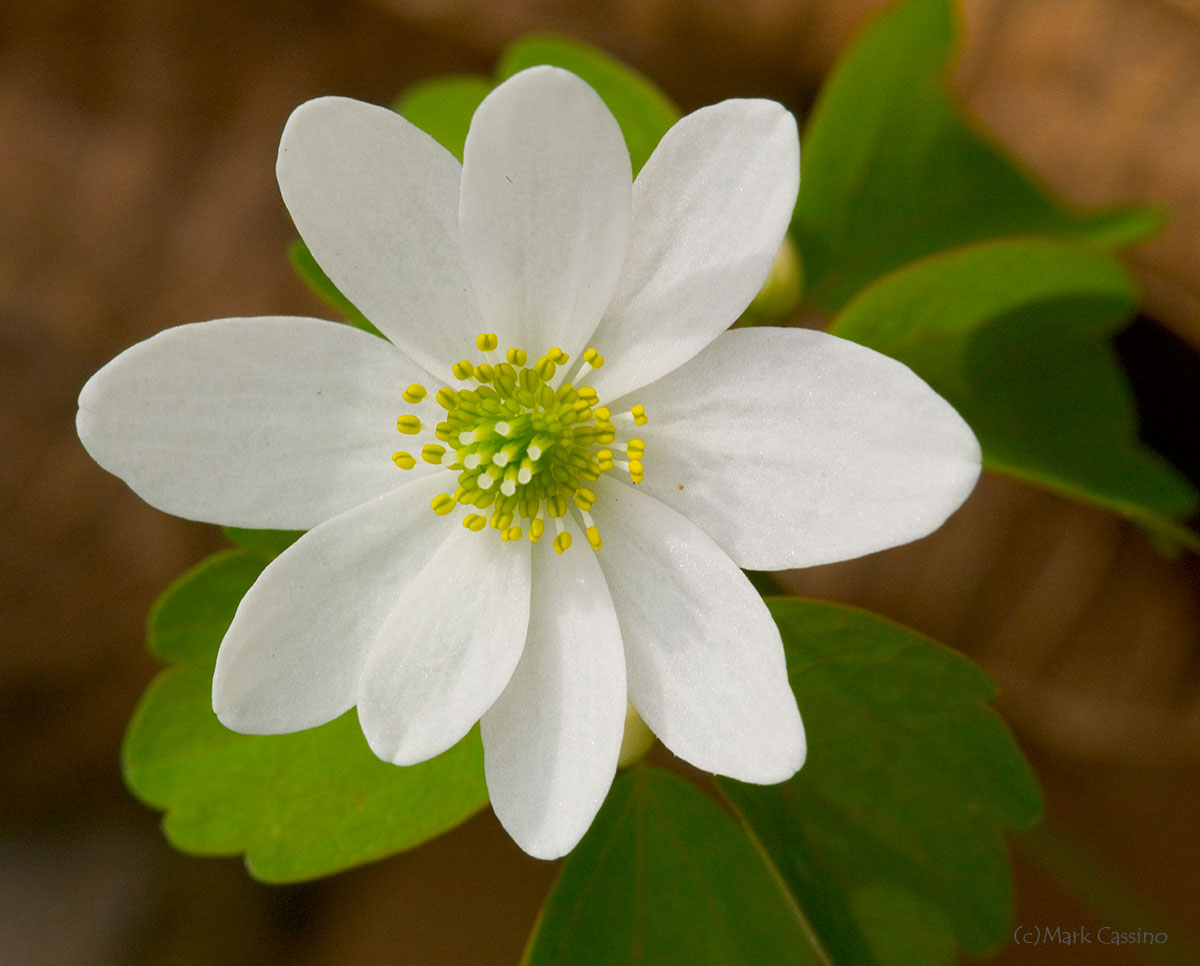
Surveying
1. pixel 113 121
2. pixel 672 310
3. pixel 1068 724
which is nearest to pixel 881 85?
pixel 672 310

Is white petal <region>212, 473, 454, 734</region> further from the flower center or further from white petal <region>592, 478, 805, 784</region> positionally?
white petal <region>592, 478, 805, 784</region>

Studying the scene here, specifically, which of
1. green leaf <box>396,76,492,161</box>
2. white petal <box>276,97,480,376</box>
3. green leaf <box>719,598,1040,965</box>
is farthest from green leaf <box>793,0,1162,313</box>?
white petal <box>276,97,480,376</box>

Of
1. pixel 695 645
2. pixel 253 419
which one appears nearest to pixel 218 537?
pixel 253 419

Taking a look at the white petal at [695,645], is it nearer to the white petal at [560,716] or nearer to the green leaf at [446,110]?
the white petal at [560,716]

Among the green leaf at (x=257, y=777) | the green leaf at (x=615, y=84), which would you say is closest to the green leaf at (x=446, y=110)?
the green leaf at (x=615, y=84)

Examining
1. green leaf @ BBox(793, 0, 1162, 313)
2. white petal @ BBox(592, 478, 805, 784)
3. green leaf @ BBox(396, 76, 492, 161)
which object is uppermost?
green leaf @ BBox(793, 0, 1162, 313)

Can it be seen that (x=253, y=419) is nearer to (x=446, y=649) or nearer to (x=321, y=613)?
(x=321, y=613)

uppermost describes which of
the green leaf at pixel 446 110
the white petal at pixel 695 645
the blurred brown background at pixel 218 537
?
the green leaf at pixel 446 110
